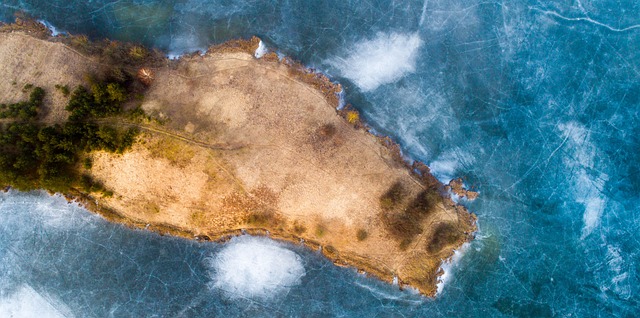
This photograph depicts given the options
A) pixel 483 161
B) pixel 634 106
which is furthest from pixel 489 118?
pixel 634 106

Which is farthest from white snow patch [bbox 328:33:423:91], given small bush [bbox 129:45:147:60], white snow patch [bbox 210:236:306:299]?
white snow patch [bbox 210:236:306:299]

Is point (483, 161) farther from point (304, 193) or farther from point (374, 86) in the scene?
point (304, 193)

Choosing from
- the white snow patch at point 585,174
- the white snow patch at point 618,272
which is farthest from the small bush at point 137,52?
the white snow patch at point 618,272

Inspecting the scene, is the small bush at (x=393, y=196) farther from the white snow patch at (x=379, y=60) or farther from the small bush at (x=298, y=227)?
the white snow patch at (x=379, y=60)

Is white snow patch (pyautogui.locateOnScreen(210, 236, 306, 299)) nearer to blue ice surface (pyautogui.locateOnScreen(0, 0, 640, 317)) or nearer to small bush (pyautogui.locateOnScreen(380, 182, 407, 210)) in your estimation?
blue ice surface (pyautogui.locateOnScreen(0, 0, 640, 317))

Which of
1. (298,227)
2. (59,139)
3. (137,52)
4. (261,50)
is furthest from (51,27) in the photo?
(298,227)

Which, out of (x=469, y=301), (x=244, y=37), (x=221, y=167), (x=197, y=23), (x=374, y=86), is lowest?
(x=221, y=167)

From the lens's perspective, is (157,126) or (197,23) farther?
(197,23)

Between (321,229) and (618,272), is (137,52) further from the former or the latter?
(618,272)
